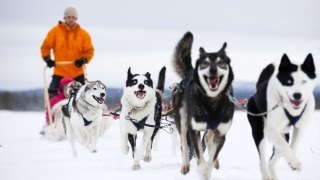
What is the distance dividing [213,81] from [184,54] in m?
1.42

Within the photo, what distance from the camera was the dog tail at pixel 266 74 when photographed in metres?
5.50

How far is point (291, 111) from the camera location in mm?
4828

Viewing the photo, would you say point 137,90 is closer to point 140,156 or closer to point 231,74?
point 140,156

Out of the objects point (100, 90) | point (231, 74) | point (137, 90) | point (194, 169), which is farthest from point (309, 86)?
point (100, 90)

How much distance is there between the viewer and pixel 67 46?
9.86m

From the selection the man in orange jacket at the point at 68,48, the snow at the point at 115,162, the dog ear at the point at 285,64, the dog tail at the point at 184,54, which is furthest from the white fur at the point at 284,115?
the man in orange jacket at the point at 68,48

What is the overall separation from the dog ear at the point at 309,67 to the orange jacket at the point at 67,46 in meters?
5.56

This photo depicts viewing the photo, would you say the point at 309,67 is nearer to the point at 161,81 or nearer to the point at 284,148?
the point at 284,148

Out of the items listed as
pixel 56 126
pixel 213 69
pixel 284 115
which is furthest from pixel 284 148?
pixel 56 126

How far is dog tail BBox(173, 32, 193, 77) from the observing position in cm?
634

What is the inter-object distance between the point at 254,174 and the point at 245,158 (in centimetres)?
163

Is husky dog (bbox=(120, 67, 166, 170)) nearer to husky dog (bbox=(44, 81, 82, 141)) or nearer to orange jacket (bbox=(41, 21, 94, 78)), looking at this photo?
orange jacket (bbox=(41, 21, 94, 78))

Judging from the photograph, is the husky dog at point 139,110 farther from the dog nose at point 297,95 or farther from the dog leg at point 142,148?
the dog nose at point 297,95

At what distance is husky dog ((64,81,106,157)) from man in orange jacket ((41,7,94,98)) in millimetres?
1213
